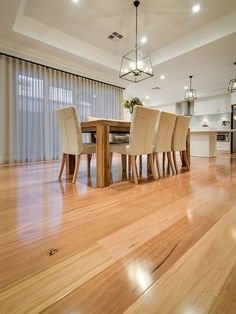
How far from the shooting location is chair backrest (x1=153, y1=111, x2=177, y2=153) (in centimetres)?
251

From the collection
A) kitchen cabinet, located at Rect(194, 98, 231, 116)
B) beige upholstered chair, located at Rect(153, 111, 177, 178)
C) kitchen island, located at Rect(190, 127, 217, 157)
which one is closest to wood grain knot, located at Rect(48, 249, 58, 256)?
beige upholstered chair, located at Rect(153, 111, 177, 178)

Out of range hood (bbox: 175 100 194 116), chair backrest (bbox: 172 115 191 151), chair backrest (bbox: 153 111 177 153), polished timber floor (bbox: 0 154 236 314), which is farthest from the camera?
range hood (bbox: 175 100 194 116)

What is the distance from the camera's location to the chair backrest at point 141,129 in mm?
2080

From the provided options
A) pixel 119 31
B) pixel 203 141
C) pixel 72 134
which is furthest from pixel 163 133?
pixel 203 141

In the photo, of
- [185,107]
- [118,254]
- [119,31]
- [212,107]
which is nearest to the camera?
[118,254]

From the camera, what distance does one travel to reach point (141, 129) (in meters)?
2.17

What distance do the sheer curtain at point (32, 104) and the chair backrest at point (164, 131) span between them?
9.96 ft

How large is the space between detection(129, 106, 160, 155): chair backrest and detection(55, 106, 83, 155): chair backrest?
2.12 ft

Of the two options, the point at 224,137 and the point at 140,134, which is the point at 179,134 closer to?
the point at 140,134

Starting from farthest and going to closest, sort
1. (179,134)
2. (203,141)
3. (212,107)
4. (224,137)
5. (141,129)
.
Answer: (212,107), (224,137), (203,141), (179,134), (141,129)

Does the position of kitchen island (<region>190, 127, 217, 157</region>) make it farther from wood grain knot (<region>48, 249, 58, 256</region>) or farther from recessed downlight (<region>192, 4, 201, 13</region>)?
wood grain knot (<region>48, 249, 58, 256</region>)

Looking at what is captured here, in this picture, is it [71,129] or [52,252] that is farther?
[71,129]

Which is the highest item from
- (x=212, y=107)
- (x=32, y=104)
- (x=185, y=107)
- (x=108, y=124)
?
(x=185, y=107)

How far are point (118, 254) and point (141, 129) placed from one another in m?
1.56
